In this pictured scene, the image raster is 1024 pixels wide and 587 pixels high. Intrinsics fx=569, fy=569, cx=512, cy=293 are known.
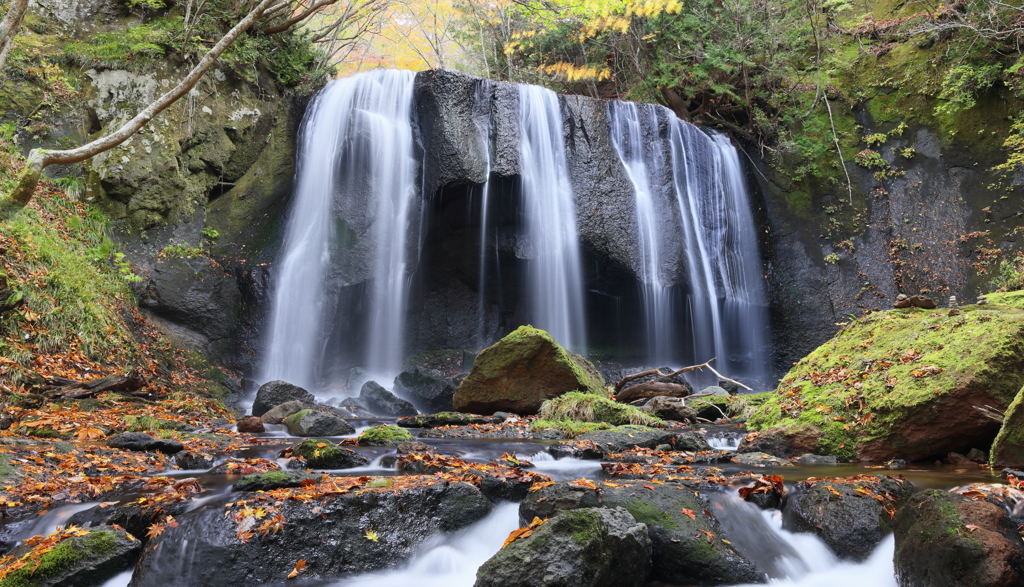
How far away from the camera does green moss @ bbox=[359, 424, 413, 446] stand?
609 cm

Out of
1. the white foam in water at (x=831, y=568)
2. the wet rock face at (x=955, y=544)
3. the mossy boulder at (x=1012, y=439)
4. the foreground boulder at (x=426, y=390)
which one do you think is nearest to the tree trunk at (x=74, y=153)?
the foreground boulder at (x=426, y=390)

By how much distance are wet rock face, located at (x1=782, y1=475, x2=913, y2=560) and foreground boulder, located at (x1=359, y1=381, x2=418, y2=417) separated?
7535 mm

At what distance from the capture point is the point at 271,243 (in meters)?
13.0

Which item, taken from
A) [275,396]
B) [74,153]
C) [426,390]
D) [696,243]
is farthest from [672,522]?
[696,243]

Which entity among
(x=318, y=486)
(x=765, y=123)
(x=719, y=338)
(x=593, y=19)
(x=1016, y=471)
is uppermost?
(x=593, y=19)

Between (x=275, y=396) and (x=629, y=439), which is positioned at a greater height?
(x=275, y=396)

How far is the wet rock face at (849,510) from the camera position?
11.0 feet

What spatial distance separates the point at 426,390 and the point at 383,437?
16.0ft

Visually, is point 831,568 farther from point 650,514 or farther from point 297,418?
point 297,418

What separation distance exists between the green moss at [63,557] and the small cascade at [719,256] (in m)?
12.4

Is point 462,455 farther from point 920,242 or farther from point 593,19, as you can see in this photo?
point 593,19

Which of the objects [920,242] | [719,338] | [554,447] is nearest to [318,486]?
[554,447]

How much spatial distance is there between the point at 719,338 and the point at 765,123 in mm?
6185

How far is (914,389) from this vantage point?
197 inches
